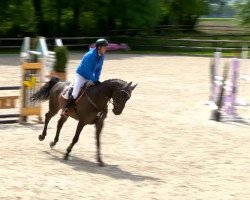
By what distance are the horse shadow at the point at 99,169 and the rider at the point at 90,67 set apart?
0.94m

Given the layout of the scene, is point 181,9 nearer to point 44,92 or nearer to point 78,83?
point 44,92

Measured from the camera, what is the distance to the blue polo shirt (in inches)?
316

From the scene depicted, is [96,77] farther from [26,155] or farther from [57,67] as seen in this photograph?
[57,67]

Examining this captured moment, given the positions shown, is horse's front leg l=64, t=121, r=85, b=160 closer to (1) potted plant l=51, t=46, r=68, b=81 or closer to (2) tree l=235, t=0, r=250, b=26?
(1) potted plant l=51, t=46, r=68, b=81

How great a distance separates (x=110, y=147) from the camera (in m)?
9.45

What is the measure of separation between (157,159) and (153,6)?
26913 mm

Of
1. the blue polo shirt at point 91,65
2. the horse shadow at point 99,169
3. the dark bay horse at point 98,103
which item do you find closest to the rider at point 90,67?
the blue polo shirt at point 91,65

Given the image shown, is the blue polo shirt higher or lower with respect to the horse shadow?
higher

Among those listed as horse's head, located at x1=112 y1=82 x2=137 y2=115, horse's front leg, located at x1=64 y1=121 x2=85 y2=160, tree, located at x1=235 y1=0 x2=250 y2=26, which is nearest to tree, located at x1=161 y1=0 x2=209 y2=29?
tree, located at x1=235 y1=0 x2=250 y2=26

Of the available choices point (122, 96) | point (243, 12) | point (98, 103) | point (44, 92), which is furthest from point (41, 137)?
point (243, 12)

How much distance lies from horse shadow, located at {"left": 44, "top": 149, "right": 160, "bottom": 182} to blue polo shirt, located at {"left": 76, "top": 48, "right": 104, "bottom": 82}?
4.50ft

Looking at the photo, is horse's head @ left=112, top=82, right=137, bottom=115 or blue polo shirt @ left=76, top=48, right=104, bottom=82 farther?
blue polo shirt @ left=76, top=48, right=104, bottom=82

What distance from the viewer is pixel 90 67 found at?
813cm

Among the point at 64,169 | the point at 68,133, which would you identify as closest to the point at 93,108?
the point at 64,169
